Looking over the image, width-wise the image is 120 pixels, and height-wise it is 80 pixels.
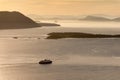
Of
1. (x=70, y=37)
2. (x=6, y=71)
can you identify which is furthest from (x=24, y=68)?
(x=70, y=37)

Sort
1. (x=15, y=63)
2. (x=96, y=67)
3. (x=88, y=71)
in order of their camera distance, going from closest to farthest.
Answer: (x=88, y=71), (x=96, y=67), (x=15, y=63)

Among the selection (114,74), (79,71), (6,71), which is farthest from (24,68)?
(114,74)


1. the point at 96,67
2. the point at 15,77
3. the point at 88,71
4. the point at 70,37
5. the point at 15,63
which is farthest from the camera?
the point at 70,37

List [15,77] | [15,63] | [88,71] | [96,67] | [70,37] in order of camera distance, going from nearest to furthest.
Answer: [15,77] < [88,71] < [96,67] < [15,63] < [70,37]

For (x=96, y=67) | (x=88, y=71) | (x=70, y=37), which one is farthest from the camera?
(x=70, y=37)

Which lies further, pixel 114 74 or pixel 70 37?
pixel 70 37

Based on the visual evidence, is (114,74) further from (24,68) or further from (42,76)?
(24,68)

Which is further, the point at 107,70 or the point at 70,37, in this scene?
the point at 70,37

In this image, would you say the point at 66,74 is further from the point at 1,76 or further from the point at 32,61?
the point at 32,61
